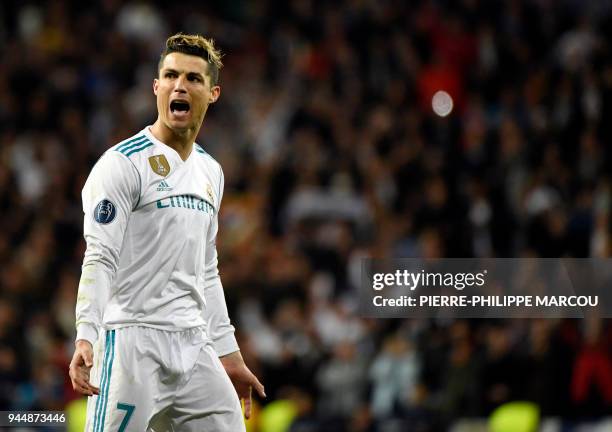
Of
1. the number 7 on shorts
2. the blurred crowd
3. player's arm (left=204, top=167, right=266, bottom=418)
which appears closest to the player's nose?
player's arm (left=204, top=167, right=266, bottom=418)

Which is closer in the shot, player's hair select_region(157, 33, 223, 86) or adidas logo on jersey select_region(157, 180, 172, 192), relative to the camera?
adidas logo on jersey select_region(157, 180, 172, 192)

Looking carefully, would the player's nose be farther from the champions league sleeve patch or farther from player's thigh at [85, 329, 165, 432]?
player's thigh at [85, 329, 165, 432]

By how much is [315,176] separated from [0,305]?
11.1 ft

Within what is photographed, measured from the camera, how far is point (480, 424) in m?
8.73

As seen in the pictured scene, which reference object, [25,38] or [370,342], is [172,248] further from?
[25,38]

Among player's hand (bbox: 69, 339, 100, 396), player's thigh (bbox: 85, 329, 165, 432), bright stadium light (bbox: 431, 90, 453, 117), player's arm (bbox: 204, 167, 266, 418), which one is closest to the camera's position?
player's hand (bbox: 69, 339, 100, 396)

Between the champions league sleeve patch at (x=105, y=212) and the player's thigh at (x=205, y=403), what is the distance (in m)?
0.71

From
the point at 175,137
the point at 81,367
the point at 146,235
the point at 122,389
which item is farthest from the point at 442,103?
the point at 81,367

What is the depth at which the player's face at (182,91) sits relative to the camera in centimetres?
470

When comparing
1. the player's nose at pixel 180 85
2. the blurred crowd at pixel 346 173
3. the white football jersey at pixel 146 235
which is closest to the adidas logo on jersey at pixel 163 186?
the white football jersey at pixel 146 235

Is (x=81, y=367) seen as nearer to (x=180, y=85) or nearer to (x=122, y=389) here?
(x=122, y=389)

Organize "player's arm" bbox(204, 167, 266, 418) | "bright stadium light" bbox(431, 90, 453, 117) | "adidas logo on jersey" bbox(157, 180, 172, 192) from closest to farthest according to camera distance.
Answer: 1. "adidas logo on jersey" bbox(157, 180, 172, 192)
2. "player's arm" bbox(204, 167, 266, 418)
3. "bright stadium light" bbox(431, 90, 453, 117)

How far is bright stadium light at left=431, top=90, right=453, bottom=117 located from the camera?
1269 cm

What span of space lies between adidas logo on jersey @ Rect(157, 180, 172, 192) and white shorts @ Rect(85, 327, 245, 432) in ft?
1.74
